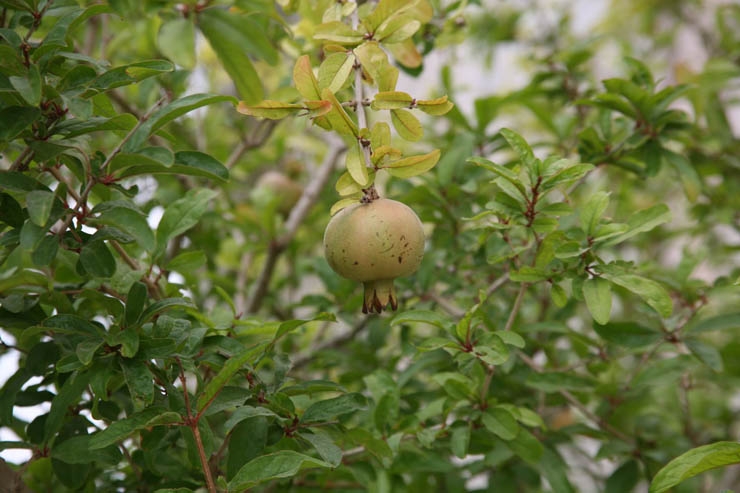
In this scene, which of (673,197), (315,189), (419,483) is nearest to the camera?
(419,483)

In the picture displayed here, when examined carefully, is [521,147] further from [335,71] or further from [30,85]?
[30,85]

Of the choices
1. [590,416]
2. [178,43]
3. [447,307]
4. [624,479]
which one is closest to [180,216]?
[178,43]

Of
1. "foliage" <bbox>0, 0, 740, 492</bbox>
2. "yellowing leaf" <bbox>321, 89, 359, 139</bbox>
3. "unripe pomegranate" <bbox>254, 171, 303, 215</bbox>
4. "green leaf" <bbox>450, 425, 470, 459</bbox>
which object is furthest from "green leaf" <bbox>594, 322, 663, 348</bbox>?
"unripe pomegranate" <bbox>254, 171, 303, 215</bbox>

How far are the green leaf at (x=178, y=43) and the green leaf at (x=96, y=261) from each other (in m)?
0.22

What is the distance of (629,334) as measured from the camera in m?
0.88

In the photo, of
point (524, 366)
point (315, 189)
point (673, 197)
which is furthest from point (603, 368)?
point (673, 197)

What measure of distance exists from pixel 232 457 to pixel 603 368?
57 centimetres

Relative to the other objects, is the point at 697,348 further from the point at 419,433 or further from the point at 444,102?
the point at 444,102

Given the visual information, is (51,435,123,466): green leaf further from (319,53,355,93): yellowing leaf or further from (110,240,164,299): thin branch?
(319,53,355,93): yellowing leaf

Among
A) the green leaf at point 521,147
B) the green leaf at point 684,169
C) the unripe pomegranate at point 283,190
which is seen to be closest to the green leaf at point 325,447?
the green leaf at point 521,147

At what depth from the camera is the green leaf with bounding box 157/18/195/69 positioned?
0.73 meters

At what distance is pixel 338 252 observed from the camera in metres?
0.60

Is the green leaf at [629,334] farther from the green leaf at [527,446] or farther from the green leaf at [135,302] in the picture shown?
the green leaf at [135,302]

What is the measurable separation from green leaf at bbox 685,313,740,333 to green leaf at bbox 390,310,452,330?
383 millimetres
